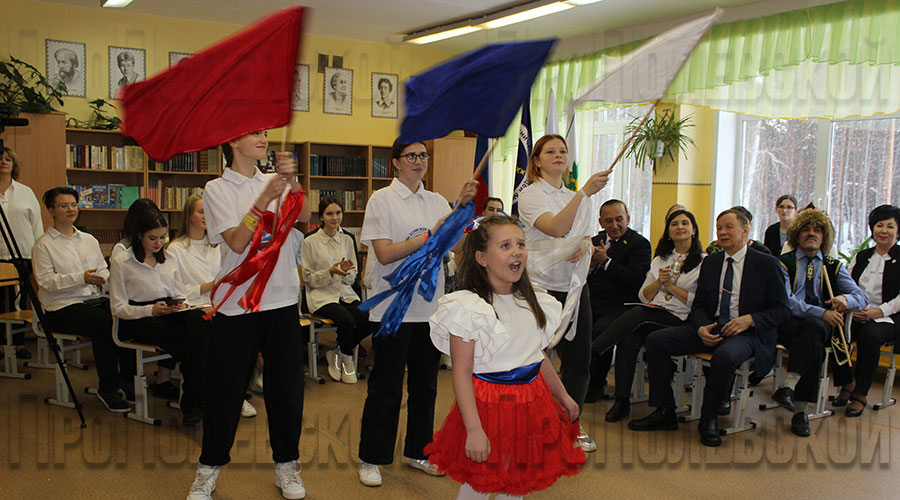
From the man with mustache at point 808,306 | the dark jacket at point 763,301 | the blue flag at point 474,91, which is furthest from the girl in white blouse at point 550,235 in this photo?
the man with mustache at point 808,306

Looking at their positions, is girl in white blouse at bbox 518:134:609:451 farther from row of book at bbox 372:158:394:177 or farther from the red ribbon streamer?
row of book at bbox 372:158:394:177

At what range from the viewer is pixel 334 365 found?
475 centimetres

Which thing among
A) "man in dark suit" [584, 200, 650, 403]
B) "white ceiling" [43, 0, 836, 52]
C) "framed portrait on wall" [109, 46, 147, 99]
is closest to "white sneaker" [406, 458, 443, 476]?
"man in dark suit" [584, 200, 650, 403]

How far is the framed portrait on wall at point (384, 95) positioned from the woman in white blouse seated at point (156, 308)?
504 cm

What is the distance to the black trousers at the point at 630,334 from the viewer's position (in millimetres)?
4016

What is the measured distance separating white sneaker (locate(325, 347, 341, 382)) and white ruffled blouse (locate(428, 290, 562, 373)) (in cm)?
277

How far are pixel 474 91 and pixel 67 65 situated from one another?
6073 millimetres

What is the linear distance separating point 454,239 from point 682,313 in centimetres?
206

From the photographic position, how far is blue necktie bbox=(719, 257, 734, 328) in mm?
3762

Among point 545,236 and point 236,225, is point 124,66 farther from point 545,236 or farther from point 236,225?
point 545,236

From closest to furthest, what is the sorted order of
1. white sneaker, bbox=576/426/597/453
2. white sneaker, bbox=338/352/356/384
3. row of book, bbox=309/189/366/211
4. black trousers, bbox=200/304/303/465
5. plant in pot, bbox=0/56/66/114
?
black trousers, bbox=200/304/303/465, white sneaker, bbox=576/426/597/453, white sneaker, bbox=338/352/356/384, plant in pot, bbox=0/56/66/114, row of book, bbox=309/189/366/211

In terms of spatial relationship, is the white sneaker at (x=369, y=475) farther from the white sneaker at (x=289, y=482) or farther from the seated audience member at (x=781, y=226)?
the seated audience member at (x=781, y=226)

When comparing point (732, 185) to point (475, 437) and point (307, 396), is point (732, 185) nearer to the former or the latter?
point (307, 396)

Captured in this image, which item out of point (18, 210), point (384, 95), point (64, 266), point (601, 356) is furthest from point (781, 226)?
point (18, 210)
